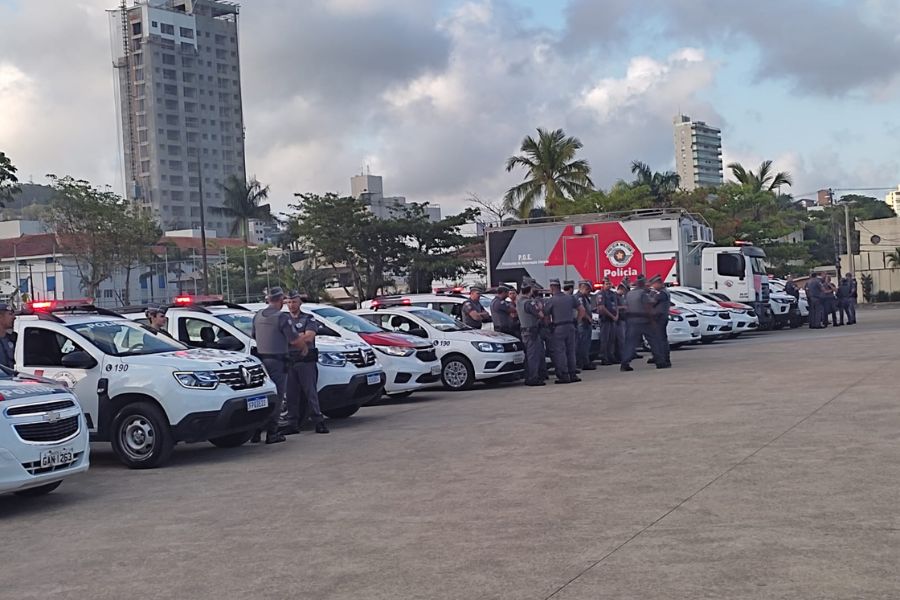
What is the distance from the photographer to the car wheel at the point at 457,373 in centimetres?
1862

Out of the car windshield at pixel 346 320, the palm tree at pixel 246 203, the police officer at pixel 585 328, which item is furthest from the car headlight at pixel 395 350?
the palm tree at pixel 246 203

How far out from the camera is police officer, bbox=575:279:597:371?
21.6 meters

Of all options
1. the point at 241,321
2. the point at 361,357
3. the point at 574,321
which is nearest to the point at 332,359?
the point at 361,357

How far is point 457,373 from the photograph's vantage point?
18719 millimetres

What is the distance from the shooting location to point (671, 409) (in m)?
13.5

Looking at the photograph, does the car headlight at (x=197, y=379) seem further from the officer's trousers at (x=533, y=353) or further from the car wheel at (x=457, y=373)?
the officer's trousers at (x=533, y=353)

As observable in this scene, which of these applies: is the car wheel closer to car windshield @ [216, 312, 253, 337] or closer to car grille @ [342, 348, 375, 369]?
car grille @ [342, 348, 375, 369]

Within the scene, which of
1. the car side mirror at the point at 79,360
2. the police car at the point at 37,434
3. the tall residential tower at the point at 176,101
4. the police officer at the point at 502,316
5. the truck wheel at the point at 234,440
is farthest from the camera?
the tall residential tower at the point at 176,101

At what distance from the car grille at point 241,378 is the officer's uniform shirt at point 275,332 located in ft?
3.13

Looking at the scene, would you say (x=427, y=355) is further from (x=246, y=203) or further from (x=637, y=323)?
(x=246, y=203)

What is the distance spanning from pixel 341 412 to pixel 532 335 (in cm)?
451

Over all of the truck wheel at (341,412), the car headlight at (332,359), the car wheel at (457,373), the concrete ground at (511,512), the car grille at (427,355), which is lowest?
the concrete ground at (511,512)

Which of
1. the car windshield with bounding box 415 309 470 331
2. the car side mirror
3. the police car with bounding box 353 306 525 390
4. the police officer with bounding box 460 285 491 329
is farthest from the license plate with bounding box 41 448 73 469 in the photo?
the police officer with bounding box 460 285 491 329

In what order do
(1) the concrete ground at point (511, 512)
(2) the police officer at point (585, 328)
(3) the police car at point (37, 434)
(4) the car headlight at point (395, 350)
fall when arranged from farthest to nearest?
(2) the police officer at point (585, 328), (4) the car headlight at point (395, 350), (3) the police car at point (37, 434), (1) the concrete ground at point (511, 512)
